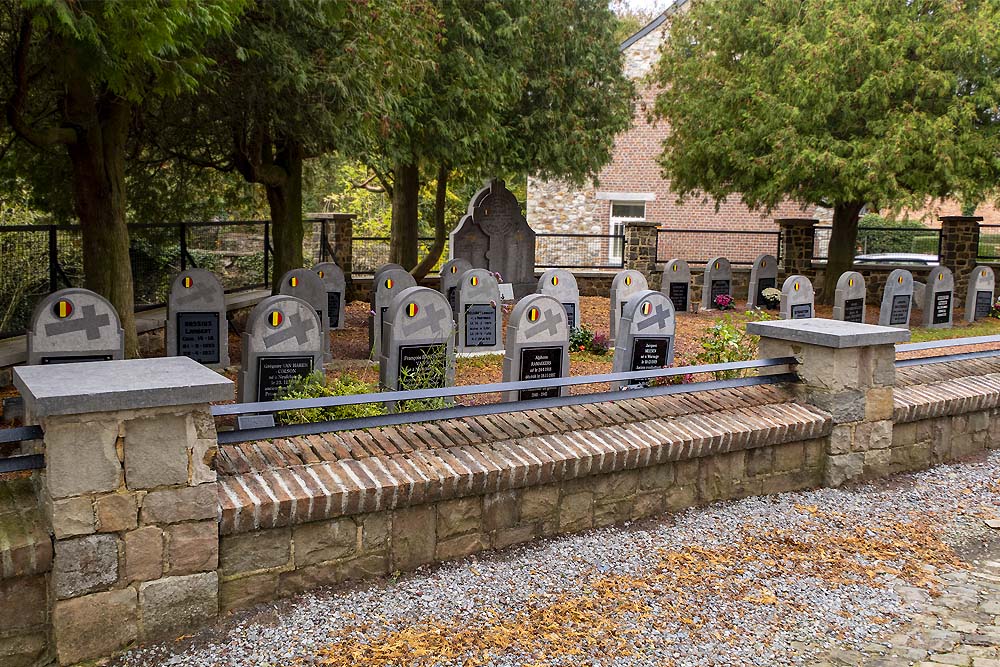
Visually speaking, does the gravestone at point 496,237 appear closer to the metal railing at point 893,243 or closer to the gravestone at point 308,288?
the gravestone at point 308,288

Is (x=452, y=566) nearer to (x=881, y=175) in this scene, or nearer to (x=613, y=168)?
(x=881, y=175)

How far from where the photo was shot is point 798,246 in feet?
66.8

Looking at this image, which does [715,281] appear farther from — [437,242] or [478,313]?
[478,313]

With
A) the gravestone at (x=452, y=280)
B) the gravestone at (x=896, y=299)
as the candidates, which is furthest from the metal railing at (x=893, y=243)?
the gravestone at (x=452, y=280)

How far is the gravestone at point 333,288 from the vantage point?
1355 cm

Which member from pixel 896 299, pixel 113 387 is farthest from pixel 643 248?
pixel 113 387

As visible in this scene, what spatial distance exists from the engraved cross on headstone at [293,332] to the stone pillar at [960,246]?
15964 millimetres

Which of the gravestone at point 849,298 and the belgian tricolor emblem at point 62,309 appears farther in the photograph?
the gravestone at point 849,298

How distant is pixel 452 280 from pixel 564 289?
173 centimetres

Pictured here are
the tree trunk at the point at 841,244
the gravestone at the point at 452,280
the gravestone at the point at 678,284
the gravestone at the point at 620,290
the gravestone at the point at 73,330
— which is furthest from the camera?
the tree trunk at the point at 841,244

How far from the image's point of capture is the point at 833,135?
52.1 feet

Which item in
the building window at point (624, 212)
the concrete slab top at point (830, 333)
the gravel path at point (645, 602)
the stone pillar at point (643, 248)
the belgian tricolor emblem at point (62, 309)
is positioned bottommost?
the gravel path at point (645, 602)

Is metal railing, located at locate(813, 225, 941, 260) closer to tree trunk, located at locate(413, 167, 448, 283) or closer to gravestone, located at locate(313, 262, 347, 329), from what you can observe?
tree trunk, located at locate(413, 167, 448, 283)

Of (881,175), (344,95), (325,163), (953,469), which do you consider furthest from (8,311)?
(881,175)
